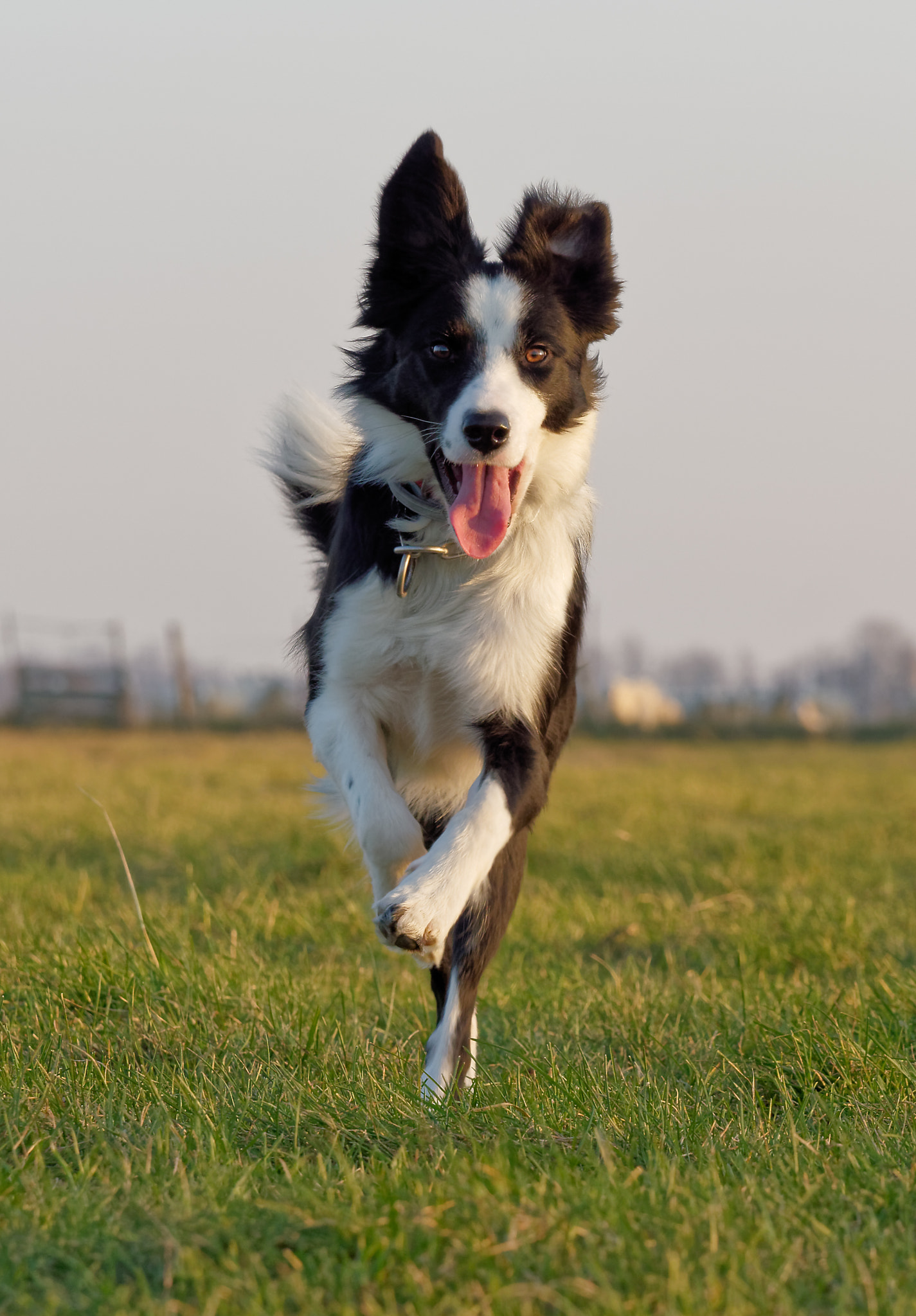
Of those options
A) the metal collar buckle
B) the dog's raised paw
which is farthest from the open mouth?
the dog's raised paw

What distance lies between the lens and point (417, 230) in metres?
3.85

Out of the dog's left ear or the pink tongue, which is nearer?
the pink tongue

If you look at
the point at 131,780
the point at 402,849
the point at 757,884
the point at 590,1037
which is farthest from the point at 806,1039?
the point at 131,780

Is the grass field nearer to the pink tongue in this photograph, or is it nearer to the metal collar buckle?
the metal collar buckle

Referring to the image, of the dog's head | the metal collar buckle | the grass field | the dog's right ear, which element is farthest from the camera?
the dog's right ear

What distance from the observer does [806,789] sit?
12.0 meters

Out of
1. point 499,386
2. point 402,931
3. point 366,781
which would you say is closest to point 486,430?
point 499,386

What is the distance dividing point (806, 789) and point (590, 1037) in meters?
8.96

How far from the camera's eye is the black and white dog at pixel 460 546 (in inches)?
136

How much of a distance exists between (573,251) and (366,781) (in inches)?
71.0

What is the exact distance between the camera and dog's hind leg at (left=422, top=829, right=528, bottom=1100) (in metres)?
3.29

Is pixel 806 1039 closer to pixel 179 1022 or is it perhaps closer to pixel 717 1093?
pixel 717 1093

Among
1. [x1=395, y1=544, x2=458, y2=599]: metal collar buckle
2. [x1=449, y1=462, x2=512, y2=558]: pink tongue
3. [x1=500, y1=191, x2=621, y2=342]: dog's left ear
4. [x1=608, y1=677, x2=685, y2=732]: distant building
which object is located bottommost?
[x1=608, y1=677, x2=685, y2=732]: distant building

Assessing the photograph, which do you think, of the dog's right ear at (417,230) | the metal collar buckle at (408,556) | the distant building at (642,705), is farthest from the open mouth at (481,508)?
the distant building at (642,705)
